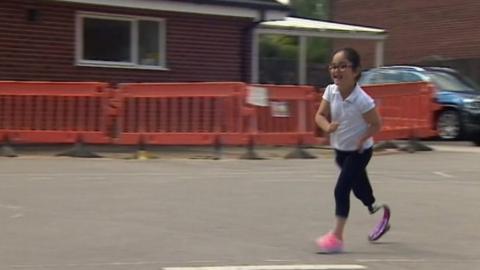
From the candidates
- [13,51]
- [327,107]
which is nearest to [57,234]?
[327,107]

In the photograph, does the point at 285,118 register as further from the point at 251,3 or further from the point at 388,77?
the point at 388,77

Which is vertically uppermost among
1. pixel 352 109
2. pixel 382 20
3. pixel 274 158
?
pixel 382 20

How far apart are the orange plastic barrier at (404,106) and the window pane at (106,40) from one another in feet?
16.0

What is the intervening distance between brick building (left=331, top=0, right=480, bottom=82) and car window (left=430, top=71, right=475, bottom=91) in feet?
29.0

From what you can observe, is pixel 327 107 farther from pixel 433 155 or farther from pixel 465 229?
pixel 433 155

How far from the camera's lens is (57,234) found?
7.71 m

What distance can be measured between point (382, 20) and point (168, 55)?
21.6m

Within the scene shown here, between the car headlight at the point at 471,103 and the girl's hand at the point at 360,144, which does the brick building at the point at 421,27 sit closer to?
the car headlight at the point at 471,103

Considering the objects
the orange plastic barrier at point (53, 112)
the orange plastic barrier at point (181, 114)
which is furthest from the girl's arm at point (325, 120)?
the orange plastic barrier at point (53, 112)

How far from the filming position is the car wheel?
18.9 metres

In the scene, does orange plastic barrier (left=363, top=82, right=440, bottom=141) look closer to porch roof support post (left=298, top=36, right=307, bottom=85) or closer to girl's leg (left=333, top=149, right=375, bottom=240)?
girl's leg (left=333, top=149, right=375, bottom=240)

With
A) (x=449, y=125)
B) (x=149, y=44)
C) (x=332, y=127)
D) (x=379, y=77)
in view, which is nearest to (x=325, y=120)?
(x=332, y=127)

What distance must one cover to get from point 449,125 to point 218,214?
11370 millimetres

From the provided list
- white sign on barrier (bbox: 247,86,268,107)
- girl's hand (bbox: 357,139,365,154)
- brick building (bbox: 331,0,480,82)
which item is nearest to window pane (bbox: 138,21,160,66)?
white sign on barrier (bbox: 247,86,268,107)
